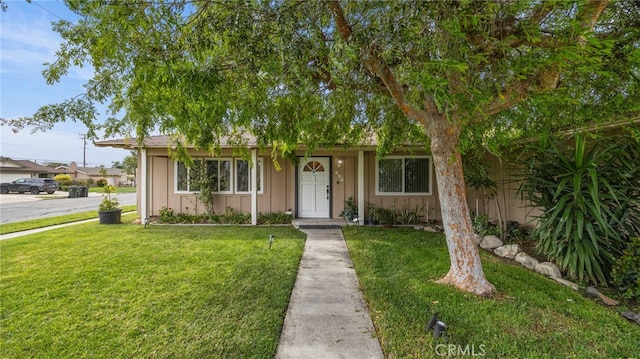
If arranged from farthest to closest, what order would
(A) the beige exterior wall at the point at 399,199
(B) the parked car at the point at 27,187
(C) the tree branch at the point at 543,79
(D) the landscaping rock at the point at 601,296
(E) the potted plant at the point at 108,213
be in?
1. (B) the parked car at the point at 27,187
2. (A) the beige exterior wall at the point at 399,199
3. (E) the potted plant at the point at 108,213
4. (D) the landscaping rock at the point at 601,296
5. (C) the tree branch at the point at 543,79

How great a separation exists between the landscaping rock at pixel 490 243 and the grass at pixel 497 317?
115 centimetres

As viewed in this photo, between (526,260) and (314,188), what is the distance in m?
5.84

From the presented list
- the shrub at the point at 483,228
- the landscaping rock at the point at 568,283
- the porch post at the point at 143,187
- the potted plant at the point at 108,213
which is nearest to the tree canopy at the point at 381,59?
the landscaping rock at the point at 568,283

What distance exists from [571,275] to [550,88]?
107 inches

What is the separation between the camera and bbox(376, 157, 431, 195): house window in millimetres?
8891

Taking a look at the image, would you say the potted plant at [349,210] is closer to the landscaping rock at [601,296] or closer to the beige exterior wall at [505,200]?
the beige exterior wall at [505,200]

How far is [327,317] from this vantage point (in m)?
2.99

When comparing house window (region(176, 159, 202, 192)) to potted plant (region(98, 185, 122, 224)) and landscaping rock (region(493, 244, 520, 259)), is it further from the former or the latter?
landscaping rock (region(493, 244, 520, 259))

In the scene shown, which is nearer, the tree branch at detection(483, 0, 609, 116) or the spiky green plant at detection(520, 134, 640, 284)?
the tree branch at detection(483, 0, 609, 116)

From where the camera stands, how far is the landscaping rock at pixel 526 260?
14.9 feet

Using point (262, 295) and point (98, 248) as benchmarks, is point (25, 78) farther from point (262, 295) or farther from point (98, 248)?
point (262, 295)

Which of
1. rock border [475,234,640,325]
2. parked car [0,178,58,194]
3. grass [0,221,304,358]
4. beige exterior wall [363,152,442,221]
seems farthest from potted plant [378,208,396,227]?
parked car [0,178,58,194]

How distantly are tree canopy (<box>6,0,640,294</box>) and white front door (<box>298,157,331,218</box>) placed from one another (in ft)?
15.5

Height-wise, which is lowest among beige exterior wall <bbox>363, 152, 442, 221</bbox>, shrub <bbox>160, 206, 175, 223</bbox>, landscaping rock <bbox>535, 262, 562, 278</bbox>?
landscaping rock <bbox>535, 262, 562, 278</bbox>
